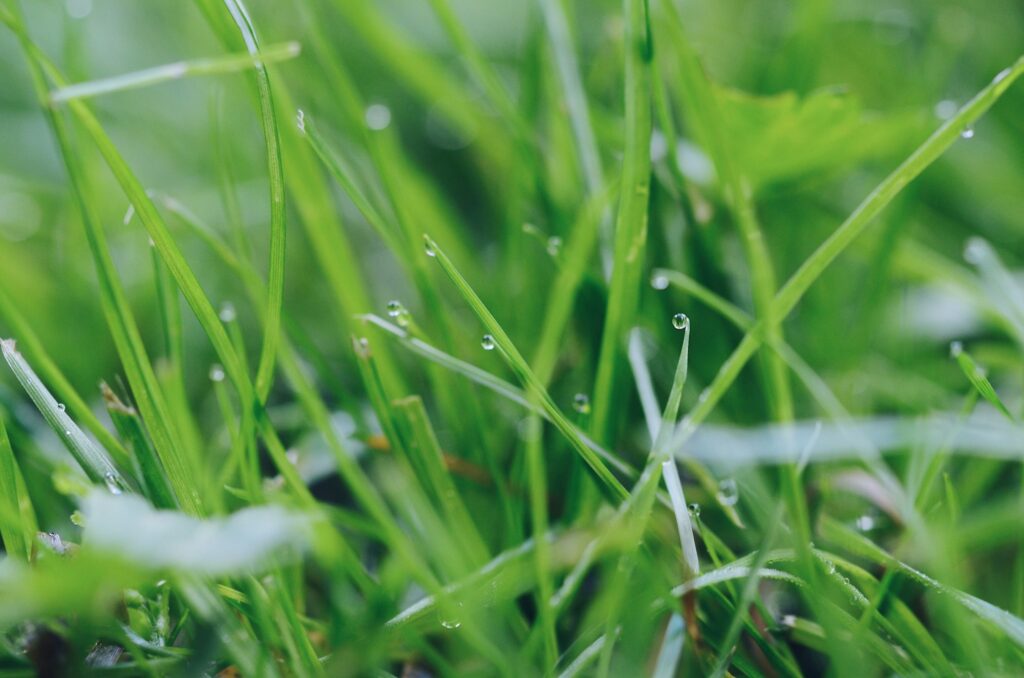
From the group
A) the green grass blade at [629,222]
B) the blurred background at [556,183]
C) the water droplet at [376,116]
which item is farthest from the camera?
the water droplet at [376,116]

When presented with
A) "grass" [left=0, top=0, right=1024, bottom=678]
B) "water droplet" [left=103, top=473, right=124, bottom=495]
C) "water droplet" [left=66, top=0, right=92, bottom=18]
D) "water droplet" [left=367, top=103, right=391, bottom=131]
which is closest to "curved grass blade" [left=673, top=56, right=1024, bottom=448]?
"grass" [left=0, top=0, right=1024, bottom=678]

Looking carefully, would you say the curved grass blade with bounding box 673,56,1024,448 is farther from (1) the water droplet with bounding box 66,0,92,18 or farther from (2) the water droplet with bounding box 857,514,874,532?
(1) the water droplet with bounding box 66,0,92,18

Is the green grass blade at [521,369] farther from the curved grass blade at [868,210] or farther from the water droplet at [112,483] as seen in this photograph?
the water droplet at [112,483]

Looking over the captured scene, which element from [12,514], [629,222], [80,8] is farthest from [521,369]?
[80,8]

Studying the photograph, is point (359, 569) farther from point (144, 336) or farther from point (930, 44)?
point (930, 44)

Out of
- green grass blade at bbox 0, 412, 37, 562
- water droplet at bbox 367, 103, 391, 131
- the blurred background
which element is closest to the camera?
green grass blade at bbox 0, 412, 37, 562

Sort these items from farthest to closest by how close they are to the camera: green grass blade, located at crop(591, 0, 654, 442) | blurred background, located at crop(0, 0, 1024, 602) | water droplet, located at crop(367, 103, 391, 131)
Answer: water droplet, located at crop(367, 103, 391, 131)
blurred background, located at crop(0, 0, 1024, 602)
green grass blade, located at crop(591, 0, 654, 442)

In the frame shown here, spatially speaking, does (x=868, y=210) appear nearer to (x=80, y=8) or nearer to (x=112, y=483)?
(x=112, y=483)

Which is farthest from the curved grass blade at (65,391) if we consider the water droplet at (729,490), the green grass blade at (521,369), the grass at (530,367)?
the water droplet at (729,490)

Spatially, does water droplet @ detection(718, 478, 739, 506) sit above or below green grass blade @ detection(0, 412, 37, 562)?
below
